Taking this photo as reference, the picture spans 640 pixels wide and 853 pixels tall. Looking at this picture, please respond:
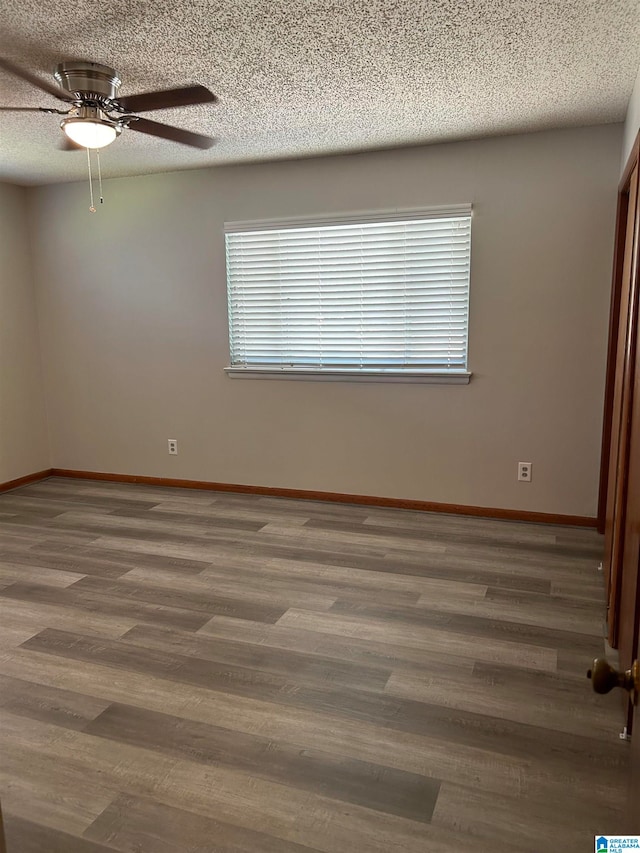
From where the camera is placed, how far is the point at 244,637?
2.66 m

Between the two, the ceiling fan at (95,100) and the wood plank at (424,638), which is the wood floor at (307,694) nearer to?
the wood plank at (424,638)

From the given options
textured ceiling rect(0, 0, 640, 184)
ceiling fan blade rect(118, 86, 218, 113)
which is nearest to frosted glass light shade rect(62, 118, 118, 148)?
ceiling fan blade rect(118, 86, 218, 113)

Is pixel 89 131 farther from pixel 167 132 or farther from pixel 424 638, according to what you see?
pixel 424 638

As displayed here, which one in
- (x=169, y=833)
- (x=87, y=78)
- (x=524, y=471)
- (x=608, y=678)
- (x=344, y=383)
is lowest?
(x=169, y=833)

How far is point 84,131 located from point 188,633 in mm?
2174

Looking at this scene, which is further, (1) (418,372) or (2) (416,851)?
(1) (418,372)

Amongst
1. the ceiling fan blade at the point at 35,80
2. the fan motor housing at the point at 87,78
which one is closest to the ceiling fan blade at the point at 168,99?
the fan motor housing at the point at 87,78

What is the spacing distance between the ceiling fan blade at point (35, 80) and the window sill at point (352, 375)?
2.21 m

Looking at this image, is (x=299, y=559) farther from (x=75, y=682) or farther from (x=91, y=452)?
(x=91, y=452)

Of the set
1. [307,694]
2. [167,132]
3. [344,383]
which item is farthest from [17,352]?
[307,694]

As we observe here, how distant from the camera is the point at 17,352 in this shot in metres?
5.07

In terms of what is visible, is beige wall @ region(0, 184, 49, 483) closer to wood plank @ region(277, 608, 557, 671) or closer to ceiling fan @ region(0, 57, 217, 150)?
ceiling fan @ region(0, 57, 217, 150)

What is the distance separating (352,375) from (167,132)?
2030 millimetres

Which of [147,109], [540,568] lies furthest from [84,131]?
[540,568]
